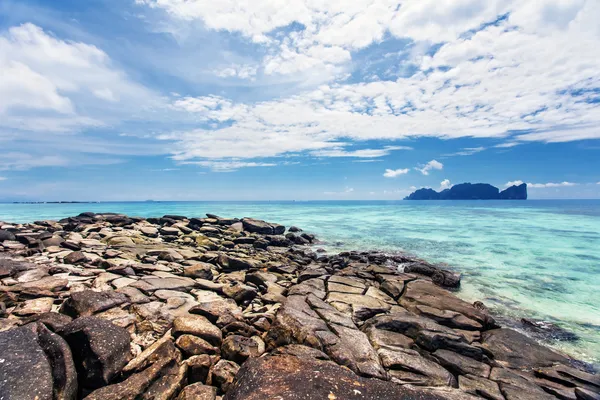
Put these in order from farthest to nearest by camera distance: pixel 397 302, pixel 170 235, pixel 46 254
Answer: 1. pixel 170 235
2. pixel 46 254
3. pixel 397 302

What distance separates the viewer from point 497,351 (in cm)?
648

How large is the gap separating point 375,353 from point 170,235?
641 inches

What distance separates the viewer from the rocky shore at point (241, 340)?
364 cm

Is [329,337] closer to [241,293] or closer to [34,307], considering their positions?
[241,293]

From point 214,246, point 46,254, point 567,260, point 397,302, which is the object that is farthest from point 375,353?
point 567,260

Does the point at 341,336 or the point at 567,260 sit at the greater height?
the point at 341,336

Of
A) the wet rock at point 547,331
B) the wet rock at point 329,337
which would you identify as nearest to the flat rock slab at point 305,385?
the wet rock at point 329,337

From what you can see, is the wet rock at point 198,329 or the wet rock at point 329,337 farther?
the wet rock at point 198,329

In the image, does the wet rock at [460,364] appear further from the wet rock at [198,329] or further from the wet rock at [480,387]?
the wet rock at [198,329]

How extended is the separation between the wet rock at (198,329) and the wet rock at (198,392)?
3.03 ft

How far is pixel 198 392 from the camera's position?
3908mm

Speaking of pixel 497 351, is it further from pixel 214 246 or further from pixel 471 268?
pixel 214 246

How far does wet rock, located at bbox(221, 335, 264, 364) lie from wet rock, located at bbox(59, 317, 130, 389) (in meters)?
1.43

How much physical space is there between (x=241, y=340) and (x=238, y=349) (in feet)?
0.95
